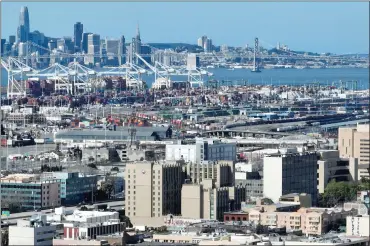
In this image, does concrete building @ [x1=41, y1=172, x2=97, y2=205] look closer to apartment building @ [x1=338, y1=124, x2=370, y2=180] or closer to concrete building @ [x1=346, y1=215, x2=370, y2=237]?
apartment building @ [x1=338, y1=124, x2=370, y2=180]

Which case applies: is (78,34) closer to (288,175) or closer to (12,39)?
(12,39)

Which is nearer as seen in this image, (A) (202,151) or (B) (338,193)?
(B) (338,193)

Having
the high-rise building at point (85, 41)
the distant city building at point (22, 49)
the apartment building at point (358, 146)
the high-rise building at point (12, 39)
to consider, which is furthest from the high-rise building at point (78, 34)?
the apartment building at point (358, 146)

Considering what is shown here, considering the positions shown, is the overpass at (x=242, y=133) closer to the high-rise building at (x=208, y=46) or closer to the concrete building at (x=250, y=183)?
the concrete building at (x=250, y=183)

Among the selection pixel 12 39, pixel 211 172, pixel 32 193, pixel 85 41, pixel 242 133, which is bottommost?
pixel 32 193

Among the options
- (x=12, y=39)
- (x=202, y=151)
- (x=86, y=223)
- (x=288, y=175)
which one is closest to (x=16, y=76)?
(x=12, y=39)

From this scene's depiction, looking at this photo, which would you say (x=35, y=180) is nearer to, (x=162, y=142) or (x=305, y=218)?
(x=305, y=218)
